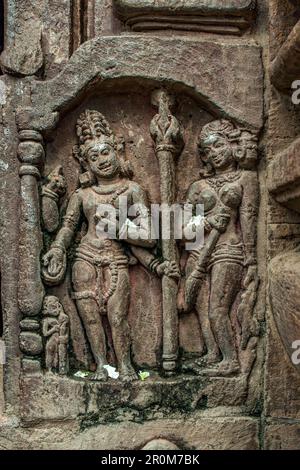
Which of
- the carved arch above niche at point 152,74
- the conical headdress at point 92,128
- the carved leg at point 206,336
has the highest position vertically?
the carved arch above niche at point 152,74

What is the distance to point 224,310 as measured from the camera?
3.73 m

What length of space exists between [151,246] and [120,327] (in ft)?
1.47

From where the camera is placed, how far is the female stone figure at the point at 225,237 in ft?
12.2

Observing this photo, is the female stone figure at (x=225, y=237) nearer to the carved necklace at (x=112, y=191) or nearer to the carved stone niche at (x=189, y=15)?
the carved necklace at (x=112, y=191)

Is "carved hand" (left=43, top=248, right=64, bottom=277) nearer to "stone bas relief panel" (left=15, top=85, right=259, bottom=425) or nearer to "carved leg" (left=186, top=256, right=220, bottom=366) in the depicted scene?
"stone bas relief panel" (left=15, top=85, right=259, bottom=425)

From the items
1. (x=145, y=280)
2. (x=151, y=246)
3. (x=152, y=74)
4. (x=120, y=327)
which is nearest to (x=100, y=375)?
(x=120, y=327)

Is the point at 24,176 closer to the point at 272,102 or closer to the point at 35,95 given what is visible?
the point at 35,95

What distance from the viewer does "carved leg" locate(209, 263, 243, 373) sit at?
372cm

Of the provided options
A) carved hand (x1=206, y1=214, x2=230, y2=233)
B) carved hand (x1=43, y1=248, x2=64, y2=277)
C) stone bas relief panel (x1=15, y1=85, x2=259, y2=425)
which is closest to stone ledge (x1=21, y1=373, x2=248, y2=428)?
stone bas relief panel (x1=15, y1=85, x2=259, y2=425)

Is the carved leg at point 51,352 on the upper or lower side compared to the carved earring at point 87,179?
lower

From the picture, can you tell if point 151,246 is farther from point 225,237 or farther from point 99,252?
point 225,237

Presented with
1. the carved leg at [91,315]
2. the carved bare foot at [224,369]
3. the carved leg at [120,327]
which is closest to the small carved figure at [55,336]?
the carved leg at [91,315]

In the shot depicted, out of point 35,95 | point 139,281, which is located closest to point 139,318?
point 139,281

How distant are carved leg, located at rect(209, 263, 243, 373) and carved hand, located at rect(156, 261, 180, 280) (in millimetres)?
193
